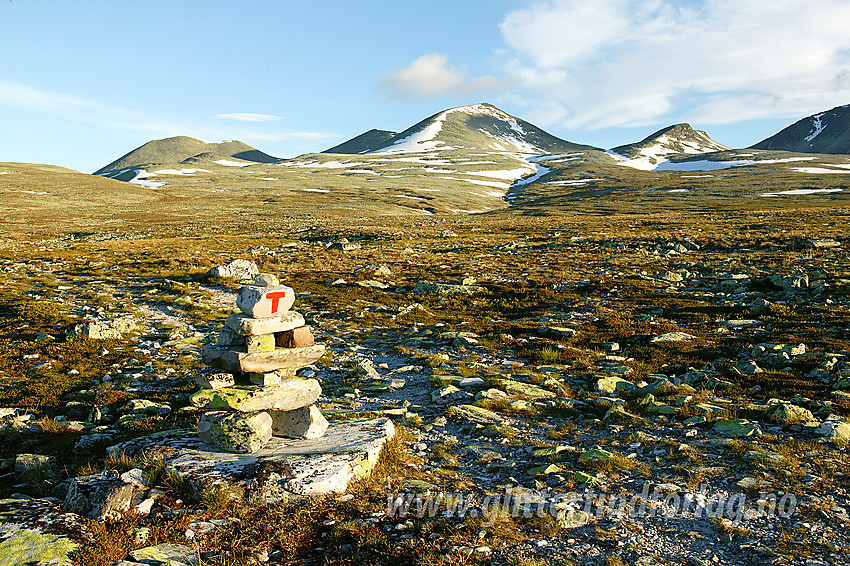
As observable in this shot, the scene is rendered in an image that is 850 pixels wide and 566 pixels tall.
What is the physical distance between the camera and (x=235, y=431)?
869 centimetres

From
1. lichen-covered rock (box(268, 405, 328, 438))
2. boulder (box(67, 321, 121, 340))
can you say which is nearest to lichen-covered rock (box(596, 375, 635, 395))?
lichen-covered rock (box(268, 405, 328, 438))

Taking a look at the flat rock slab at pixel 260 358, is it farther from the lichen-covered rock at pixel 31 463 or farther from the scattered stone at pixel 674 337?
the scattered stone at pixel 674 337

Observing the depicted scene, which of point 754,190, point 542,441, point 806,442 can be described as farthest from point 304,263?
point 754,190

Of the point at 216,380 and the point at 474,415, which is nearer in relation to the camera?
the point at 216,380

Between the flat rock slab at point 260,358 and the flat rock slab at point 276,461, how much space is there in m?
1.44

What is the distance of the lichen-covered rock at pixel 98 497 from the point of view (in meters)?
6.79

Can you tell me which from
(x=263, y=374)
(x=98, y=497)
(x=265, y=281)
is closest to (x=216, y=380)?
(x=263, y=374)

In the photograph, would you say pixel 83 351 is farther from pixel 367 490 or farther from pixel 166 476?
pixel 367 490

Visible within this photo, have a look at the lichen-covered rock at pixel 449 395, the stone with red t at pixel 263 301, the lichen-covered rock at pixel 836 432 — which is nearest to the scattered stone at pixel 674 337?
the lichen-covered rock at pixel 836 432

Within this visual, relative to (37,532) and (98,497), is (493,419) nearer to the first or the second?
(98,497)

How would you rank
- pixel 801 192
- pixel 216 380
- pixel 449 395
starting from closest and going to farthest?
pixel 216 380 → pixel 449 395 → pixel 801 192

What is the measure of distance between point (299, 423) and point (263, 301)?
259 centimetres

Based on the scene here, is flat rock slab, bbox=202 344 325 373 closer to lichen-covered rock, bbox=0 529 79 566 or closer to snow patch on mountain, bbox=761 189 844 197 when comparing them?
lichen-covered rock, bbox=0 529 79 566

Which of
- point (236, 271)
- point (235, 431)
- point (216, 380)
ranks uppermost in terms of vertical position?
point (216, 380)
